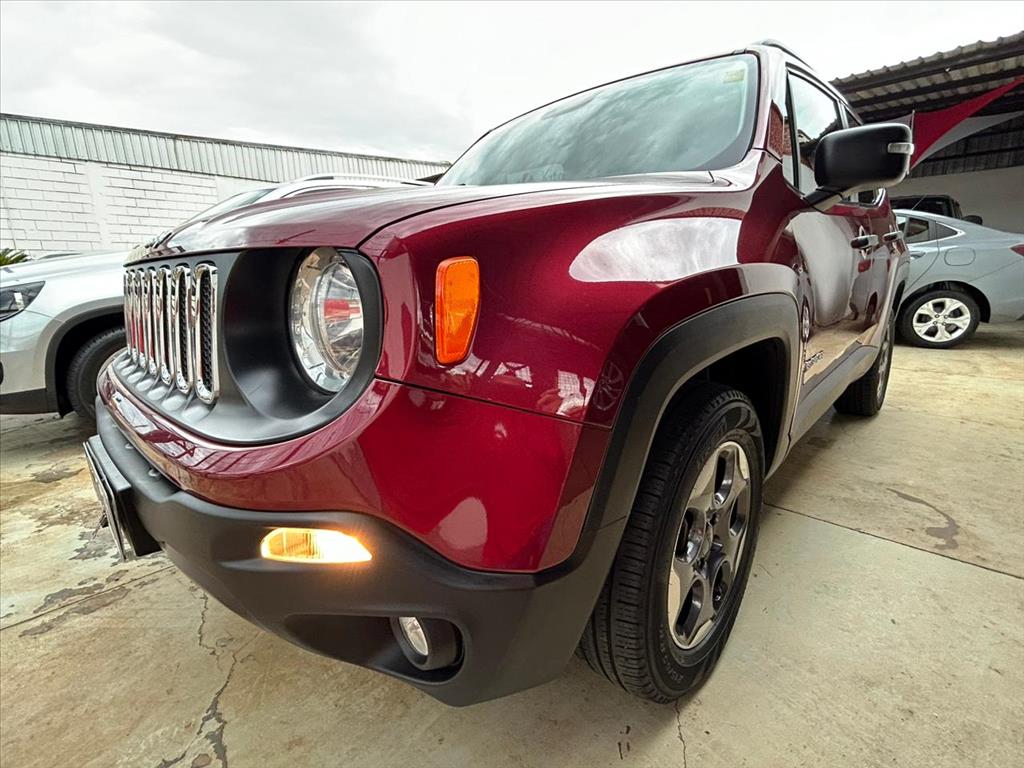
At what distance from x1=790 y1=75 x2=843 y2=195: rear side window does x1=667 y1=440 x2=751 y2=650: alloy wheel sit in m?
0.85

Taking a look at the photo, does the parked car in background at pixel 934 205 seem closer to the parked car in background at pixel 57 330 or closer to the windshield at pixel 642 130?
the windshield at pixel 642 130

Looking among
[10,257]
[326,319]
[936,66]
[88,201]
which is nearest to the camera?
[326,319]

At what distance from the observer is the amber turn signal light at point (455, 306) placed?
77cm

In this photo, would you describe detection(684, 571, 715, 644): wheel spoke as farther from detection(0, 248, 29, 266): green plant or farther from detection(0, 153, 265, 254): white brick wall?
detection(0, 153, 265, 254): white brick wall

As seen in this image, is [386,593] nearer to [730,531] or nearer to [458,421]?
[458,421]

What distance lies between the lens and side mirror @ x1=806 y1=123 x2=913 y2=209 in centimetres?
143

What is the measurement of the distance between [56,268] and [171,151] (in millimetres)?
10890

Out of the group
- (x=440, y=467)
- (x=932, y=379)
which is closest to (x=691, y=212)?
(x=440, y=467)

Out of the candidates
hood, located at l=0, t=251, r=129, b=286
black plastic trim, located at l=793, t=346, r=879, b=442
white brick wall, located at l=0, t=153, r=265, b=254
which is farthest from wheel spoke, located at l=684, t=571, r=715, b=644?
white brick wall, located at l=0, t=153, r=265, b=254

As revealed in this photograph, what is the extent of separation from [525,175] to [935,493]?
212 centimetres

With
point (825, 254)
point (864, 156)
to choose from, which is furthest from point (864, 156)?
point (825, 254)

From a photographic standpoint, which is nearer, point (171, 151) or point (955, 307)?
point (955, 307)

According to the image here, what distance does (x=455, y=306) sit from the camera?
78cm

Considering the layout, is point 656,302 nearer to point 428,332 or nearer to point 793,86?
point 428,332
